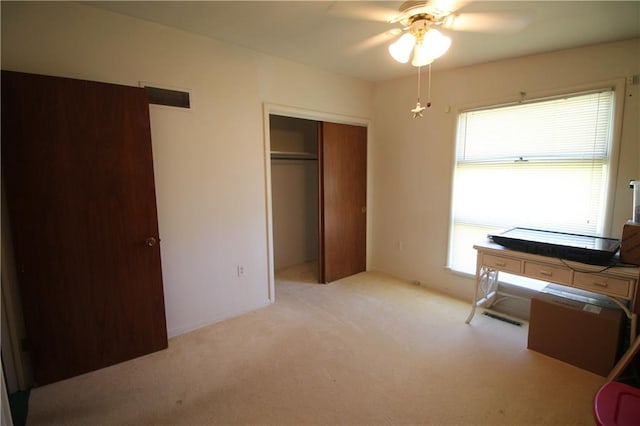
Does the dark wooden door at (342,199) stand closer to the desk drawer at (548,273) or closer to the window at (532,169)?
the window at (532,169)

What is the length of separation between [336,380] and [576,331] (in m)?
1.80

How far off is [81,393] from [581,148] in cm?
422

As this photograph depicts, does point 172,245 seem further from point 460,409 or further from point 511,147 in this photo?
point 511,147

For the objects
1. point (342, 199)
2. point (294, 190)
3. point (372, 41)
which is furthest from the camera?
point (294, 190)

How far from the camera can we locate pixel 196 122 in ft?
8.43

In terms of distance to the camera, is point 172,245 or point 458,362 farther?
point 172,245

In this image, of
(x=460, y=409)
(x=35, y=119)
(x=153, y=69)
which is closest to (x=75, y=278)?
(x=35, y=119)

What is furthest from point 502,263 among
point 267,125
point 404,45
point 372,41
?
point 267,125

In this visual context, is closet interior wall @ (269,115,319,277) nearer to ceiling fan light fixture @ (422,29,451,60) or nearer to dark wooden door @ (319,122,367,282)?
dark wooden door @ (319,122,367,282)

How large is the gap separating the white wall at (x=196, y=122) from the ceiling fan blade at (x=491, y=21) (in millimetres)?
1696

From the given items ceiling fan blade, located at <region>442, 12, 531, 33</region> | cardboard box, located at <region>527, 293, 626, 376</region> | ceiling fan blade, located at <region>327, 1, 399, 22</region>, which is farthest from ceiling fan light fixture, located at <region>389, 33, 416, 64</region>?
cardboard box, located at <region>527, 293, 626, 376</region>

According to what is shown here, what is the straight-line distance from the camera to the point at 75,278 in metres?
2.07

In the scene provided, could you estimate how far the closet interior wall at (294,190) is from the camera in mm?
4340

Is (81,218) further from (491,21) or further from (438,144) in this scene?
(438,144)
